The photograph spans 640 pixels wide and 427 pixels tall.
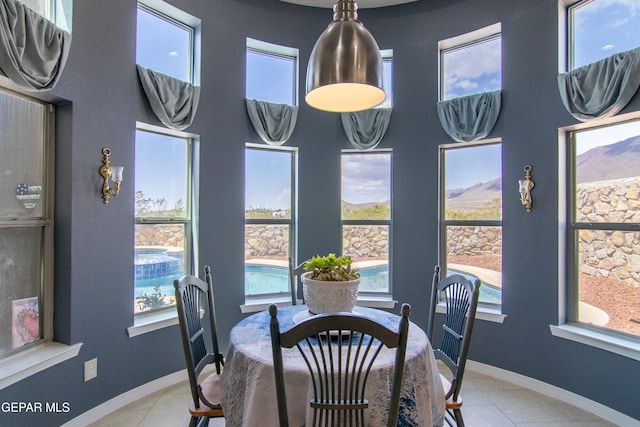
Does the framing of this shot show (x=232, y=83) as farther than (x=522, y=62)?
Yes

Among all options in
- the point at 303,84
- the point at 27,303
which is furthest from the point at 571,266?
the point at 27,303

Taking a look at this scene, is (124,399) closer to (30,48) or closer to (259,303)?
(259,303)

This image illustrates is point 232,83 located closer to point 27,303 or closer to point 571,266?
point 27,303

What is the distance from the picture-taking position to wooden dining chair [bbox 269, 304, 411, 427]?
128cm

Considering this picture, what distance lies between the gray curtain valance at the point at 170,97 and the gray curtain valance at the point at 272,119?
0.57m

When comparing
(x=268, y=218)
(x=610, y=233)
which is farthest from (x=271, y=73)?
(x=610, y=233)

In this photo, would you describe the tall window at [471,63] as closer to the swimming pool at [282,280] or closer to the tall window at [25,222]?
Result: the swimming pool at [282,280]

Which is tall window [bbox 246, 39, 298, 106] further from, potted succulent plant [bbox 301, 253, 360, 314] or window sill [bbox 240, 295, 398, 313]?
potted succulent plant [bbox 301, 253, 360, 314]

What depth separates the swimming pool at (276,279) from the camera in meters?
3.76

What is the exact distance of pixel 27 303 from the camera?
2279mm

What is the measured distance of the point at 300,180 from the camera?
3824mm

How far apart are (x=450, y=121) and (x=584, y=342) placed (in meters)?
2.18

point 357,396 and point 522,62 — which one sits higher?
point 522,62

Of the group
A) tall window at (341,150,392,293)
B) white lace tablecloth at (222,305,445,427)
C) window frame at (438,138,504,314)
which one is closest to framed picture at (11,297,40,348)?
white lace tablecloth at (222,305,445,427)
